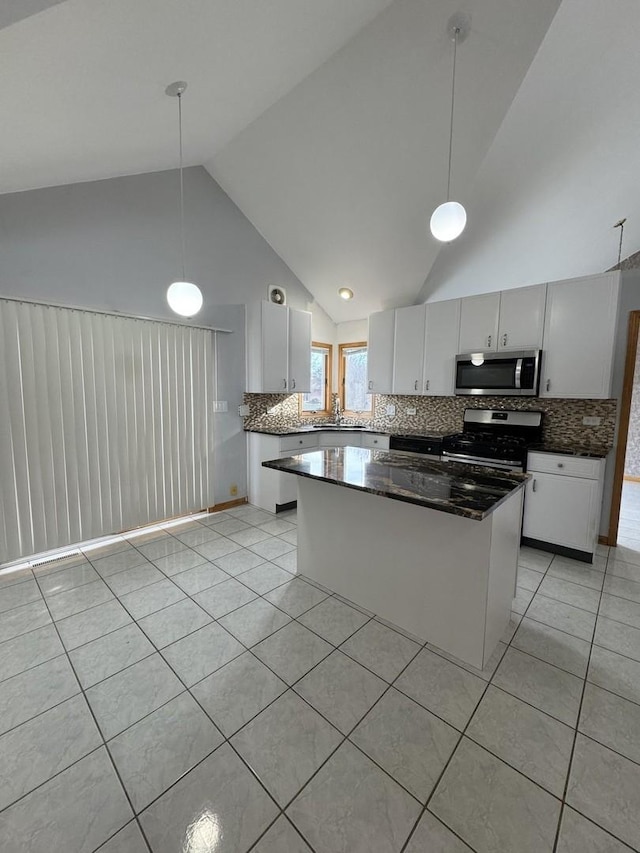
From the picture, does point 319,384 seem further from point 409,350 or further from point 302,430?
point 409,350

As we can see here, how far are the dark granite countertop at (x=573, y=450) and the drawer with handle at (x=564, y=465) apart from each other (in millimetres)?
26

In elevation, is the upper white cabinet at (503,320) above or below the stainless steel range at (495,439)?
above

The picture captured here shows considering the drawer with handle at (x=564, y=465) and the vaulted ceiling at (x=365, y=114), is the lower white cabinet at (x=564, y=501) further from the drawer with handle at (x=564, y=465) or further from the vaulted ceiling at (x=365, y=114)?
the vaulted ceiling at (x=365, y=114)

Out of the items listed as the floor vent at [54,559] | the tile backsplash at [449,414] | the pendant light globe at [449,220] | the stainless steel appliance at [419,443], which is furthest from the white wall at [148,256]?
the pendant light globe at [449,220]

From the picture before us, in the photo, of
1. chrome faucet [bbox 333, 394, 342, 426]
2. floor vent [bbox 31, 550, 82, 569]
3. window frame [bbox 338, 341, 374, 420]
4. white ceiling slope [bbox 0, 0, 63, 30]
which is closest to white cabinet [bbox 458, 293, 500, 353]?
window frame [bbox 338, 341, 374, 420]

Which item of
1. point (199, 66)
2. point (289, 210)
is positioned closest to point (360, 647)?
point (199, 66)

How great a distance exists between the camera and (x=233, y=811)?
1.19 m

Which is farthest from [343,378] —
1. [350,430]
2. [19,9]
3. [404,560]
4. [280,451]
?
[19,9]

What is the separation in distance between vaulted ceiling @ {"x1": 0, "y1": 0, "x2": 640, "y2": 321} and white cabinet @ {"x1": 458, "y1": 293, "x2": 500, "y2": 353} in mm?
511

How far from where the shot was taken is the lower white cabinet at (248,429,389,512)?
397cm

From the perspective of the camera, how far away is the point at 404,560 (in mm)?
2035

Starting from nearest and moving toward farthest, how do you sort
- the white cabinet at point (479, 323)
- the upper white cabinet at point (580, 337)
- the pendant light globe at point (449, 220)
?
the pendant light globe at point (449, 220) < the upper white cabinet at point (580, 337) < the white cabinet at point (479, 323)

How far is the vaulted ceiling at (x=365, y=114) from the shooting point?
1681 mm

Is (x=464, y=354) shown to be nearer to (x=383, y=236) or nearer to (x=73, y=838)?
(x=383, y=236)
